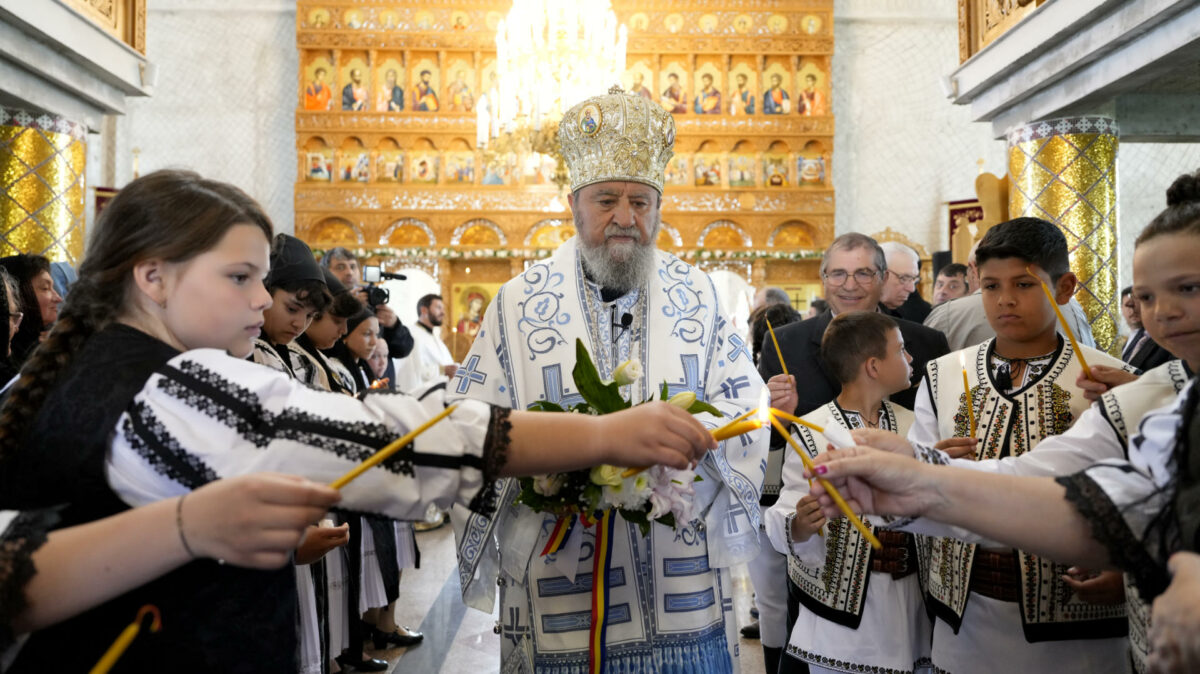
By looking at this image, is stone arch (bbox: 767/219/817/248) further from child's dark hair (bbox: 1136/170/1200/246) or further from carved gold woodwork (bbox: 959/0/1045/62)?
child's dark hair (bbox: 1136/170/1200/246)

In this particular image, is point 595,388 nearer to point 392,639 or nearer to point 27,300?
point 27,300

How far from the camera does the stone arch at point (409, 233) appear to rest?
12539 millimetres

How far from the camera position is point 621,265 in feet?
8.54

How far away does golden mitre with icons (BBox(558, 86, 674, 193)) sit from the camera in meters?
2.75

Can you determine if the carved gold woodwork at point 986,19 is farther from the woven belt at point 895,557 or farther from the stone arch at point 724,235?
the stone arch at point 724,235

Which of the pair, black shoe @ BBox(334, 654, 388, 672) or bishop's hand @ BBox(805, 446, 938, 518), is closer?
bishop's hand @ BBox(805, 446, 938, 518)

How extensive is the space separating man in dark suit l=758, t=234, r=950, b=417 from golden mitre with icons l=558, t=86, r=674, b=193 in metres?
1.21

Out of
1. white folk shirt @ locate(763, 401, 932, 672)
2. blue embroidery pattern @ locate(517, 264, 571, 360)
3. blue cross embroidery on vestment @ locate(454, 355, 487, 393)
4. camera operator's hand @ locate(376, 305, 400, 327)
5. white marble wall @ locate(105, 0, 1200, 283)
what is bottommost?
white folk shirt @ locate(763, 401, 932, 672)

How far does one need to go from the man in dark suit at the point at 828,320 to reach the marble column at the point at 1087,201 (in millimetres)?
3348

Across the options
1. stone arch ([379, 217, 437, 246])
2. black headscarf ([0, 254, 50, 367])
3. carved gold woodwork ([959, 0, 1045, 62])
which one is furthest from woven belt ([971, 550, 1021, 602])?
stone arch ([379, 217, 437, 246])

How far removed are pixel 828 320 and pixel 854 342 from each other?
1038 millimetres

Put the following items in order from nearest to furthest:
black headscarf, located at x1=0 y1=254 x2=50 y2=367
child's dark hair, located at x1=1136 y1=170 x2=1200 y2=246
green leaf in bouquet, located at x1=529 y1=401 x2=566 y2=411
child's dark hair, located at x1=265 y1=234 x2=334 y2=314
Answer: child's dark hair, located at x1=1136 y1=170 x2=1200 y2=246, green leaf in bouquet, located at x1=529 y1=401 x2=566 y2=411, child's dark hair, located at x1=265 y1=234 x2=334 y2=314, black headscarf, located at x1=0 y1=254 x2=50 y2=367

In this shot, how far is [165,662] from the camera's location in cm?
129

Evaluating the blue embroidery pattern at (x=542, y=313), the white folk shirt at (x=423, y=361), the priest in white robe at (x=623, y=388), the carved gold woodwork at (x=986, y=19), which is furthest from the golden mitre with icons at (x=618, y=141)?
the white folk shirt at (x=423, y=361)
